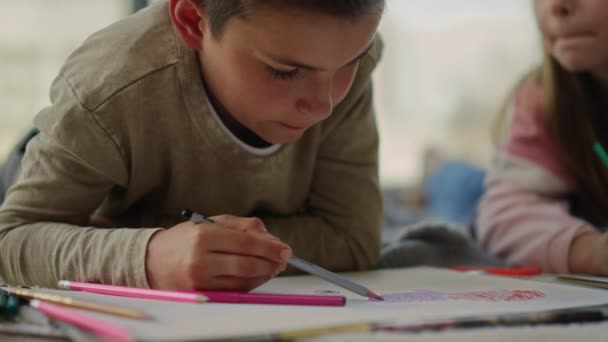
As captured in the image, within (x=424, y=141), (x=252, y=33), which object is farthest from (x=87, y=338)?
(x=424, y=141)

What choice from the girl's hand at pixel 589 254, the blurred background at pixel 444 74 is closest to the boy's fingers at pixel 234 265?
the girl's hand at pixel 589 254

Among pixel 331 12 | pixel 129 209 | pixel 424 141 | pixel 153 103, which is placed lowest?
pixel 424 141

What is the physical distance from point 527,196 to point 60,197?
2.10 feet

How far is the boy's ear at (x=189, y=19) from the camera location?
2.25ft

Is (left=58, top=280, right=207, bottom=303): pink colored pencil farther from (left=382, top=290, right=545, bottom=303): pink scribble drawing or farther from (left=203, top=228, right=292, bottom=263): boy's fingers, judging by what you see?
(left=382, top=290, right=545, bottom=303): pink scribble drawing

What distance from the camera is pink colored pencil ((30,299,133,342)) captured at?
1.45 feet

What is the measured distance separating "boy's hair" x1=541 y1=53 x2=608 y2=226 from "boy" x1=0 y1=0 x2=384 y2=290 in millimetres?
315

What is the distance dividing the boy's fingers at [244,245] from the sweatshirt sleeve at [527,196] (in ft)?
1.56

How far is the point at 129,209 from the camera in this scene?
0.86 meters

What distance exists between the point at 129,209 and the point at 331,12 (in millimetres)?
382

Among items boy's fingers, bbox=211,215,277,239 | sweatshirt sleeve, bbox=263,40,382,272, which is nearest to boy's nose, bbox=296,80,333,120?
boy's fingers, bbox=211,215,277,239

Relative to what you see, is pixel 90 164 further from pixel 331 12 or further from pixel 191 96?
pixel 331 12

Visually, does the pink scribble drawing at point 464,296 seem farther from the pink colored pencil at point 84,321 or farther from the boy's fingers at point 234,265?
the pink colored pencil at point 84,321

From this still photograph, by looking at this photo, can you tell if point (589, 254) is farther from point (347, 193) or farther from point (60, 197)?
point (60, 197)
